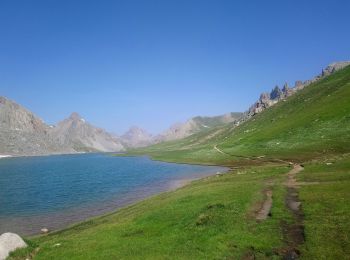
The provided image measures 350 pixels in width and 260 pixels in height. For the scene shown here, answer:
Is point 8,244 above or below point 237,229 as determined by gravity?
below

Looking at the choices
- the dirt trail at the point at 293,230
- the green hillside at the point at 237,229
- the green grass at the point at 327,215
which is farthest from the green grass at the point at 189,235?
A: the green grass at the point at 327,215

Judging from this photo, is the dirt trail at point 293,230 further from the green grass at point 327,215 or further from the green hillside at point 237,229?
the green grass at point 327,215

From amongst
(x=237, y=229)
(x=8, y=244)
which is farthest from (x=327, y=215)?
(x=8, y=244)

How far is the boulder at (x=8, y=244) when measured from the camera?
96.5 feet

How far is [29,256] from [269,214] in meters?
20.9

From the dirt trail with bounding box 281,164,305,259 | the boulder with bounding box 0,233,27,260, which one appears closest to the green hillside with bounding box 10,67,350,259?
the dirt trail with bounding box 281,164,305,259

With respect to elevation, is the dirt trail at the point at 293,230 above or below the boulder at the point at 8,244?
above

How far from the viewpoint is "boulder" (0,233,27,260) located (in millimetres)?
29416

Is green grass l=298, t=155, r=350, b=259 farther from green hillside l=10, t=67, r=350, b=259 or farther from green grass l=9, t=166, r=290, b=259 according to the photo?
green grass l=9, t=166, r=290, b=259

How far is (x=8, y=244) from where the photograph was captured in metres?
30.5

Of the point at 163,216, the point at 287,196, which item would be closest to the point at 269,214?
the point at 287,196

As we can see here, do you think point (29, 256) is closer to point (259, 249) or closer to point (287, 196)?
point (259, 249)

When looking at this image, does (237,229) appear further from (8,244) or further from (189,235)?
(8,244)

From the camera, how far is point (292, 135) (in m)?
125
